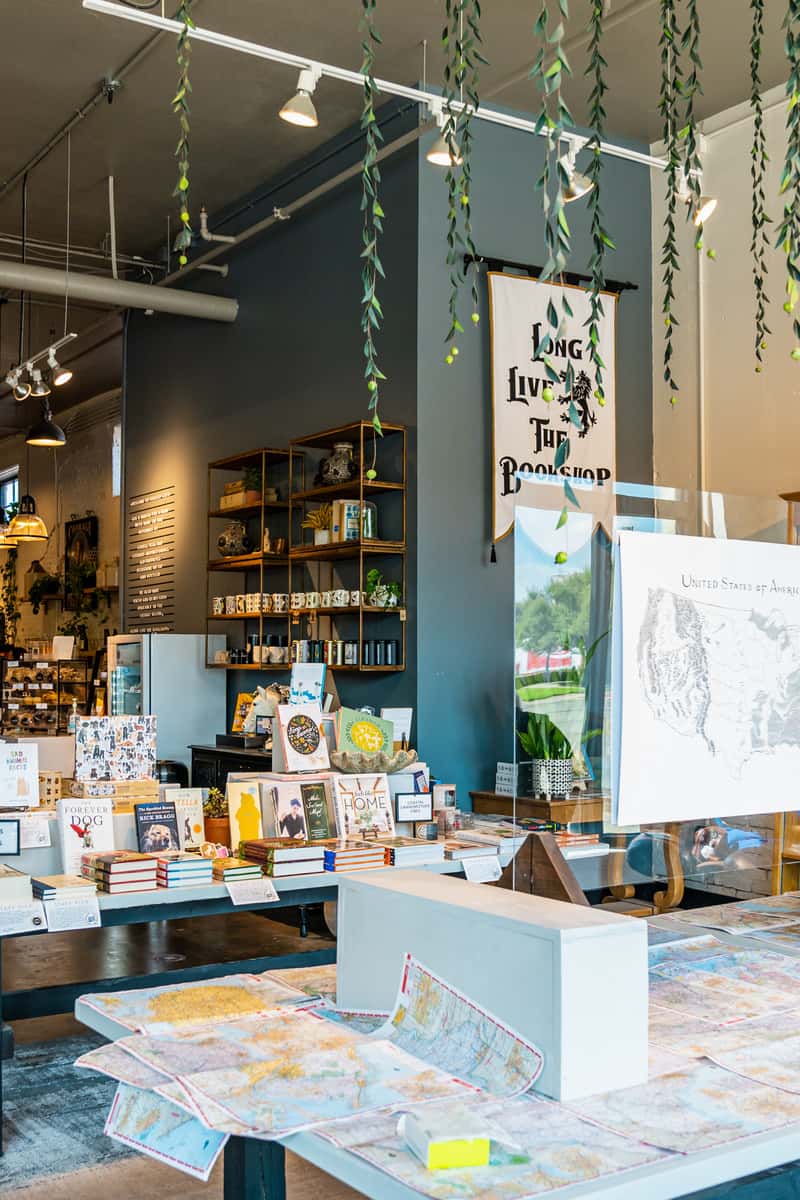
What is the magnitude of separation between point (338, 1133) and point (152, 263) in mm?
8899

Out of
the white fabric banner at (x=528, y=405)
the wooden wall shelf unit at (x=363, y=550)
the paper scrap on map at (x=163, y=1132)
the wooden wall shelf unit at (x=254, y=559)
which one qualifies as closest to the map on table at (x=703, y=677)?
the paper scrap on map at (x=163, y=1132)

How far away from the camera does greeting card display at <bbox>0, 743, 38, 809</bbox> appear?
4473 mm

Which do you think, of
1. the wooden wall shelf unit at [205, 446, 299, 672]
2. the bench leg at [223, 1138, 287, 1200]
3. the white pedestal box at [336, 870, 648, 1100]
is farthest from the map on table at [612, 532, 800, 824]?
the wooden wall shelf unit at [205, 446, 299, 672]

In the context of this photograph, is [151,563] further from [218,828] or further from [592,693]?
[592,693]

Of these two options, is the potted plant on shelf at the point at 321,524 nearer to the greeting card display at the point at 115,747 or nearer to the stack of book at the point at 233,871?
the greeting card display at the point at 115,747

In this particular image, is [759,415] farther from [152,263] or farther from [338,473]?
[152,263]

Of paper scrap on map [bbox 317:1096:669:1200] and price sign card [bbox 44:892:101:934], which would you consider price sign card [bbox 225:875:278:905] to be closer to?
price sign card [bbox 44:892:101:934]

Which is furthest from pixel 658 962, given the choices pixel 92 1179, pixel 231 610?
pixel 231 610

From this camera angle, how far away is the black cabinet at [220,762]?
23.2ft

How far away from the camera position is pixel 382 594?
265 inches

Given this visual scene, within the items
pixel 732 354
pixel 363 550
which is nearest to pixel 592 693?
A: pixel 363 550

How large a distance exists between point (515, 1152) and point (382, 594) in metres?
5.28

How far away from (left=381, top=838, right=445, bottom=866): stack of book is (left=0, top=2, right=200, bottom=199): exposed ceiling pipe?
13.8 ft

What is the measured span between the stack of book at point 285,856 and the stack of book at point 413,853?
0.27 m
